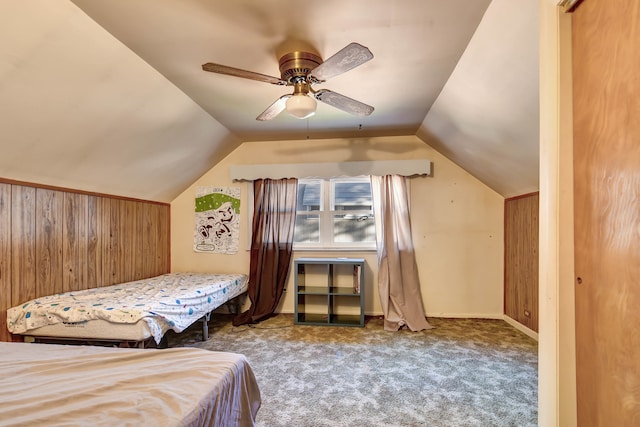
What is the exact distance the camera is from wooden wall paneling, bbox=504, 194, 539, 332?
303 centimetres

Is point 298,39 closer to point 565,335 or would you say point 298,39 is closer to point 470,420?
point 565,335

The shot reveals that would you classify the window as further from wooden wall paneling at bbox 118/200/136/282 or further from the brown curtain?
wooden wall paneling at bbox 118/200/136/282

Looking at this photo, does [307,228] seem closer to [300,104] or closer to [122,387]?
[300,104]

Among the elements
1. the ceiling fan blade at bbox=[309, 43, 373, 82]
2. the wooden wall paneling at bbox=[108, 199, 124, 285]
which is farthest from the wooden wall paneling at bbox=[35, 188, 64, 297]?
the ceiling fan blade at bbox=[309, 43, 373, 82]

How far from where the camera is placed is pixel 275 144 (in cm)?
404

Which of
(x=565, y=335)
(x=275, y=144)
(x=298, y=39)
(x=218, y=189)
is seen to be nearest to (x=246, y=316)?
(x=218, y=189)

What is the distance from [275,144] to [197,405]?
345 cm

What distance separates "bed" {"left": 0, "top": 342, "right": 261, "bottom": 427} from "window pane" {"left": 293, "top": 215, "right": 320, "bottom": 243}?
8.69ft

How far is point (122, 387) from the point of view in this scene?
1084mm

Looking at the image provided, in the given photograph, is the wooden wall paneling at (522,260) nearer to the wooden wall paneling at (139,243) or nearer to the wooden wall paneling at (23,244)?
the wooden wall paneling at (139,243)

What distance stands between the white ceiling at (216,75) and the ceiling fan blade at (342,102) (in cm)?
27

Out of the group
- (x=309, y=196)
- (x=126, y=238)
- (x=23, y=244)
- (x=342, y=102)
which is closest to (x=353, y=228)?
(x=309, y=196)

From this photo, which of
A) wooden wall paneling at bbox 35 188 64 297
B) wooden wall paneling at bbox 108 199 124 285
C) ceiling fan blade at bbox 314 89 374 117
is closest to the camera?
ceiling fan blade at bbox 314 89 374 117

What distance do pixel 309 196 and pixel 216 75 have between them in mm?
2150
